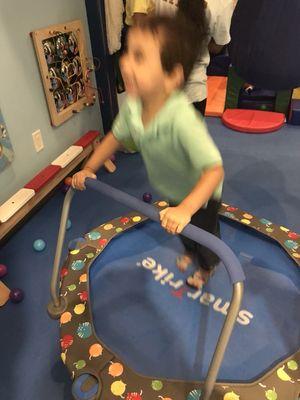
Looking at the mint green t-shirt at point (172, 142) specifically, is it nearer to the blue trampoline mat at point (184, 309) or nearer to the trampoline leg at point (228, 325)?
the trampoline leg at point (228, 325)

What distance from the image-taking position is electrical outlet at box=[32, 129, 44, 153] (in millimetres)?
1925

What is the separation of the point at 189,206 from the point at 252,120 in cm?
212

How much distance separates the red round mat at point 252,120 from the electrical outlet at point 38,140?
1.47 meters

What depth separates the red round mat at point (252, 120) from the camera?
8.77 ft

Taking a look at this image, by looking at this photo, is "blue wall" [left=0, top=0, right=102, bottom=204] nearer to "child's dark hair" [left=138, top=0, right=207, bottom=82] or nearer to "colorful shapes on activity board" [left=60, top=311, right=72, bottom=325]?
"colorful shapes on activity board" [left=60, top=311, right=72, bottom=325]

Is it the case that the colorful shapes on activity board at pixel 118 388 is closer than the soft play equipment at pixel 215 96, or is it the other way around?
the colorful shapes on activity board at pixel 118 388

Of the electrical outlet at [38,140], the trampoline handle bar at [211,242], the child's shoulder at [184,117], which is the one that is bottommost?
the electrical outlet at [38,140]

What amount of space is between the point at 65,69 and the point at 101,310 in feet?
4.53

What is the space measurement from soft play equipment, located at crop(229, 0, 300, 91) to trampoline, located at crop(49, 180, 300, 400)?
666 millimetres

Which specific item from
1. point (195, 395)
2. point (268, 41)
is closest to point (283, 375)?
point (195, 395)

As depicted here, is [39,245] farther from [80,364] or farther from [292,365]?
[292,365]

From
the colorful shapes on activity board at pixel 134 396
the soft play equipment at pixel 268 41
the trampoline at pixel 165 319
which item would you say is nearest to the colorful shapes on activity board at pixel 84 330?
the trampoline at pixel 165 319

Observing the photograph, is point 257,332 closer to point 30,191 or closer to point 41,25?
point 30,191

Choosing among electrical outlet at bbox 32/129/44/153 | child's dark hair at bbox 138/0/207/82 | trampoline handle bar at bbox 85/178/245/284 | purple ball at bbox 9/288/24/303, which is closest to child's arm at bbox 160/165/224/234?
trampoline handle bar at bbox 85/178/245/284
